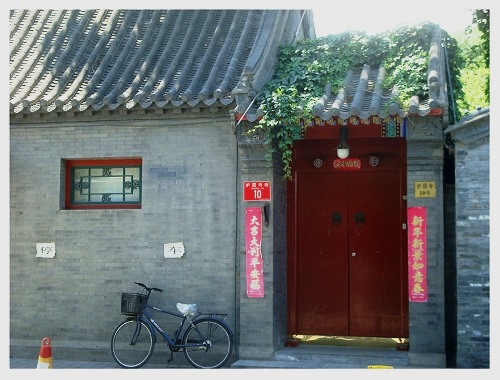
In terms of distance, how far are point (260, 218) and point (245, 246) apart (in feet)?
1.49

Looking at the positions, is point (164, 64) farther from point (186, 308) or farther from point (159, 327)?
point (159, 327)

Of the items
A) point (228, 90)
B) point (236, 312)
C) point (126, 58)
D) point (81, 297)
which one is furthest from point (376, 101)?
point (81, 297)

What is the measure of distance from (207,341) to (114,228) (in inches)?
87.7

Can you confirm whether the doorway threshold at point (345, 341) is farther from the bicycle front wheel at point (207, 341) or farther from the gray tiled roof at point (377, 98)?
the gray tiled roof at point (377, 98)

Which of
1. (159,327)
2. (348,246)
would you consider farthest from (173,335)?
(348,246)

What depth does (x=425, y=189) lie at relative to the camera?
360 inches

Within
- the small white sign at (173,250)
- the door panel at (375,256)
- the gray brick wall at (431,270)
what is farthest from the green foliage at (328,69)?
the small white sign at (173,250)

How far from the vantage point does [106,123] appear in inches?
406

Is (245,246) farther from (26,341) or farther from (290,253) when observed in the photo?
(26,341)

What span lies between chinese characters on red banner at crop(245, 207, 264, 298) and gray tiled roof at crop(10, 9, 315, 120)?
158 cm

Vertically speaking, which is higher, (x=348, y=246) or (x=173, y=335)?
(x=348, y=246)

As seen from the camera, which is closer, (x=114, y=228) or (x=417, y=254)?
(x=417, y=254)

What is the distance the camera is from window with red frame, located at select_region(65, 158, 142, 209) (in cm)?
1041

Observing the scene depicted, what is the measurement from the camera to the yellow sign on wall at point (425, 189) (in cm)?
912
